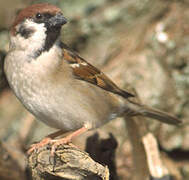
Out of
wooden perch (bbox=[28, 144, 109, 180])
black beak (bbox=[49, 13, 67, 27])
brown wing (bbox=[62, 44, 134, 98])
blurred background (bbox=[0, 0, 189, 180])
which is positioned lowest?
blurred background (bbox=[0, 0, 189, 180])

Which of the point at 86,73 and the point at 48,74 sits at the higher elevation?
the point at 48,74

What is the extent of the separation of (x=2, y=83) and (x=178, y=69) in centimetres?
236

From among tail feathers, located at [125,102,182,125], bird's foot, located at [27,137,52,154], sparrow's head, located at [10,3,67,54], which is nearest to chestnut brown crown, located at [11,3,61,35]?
sparrow's head, located at [10,3,67,54]

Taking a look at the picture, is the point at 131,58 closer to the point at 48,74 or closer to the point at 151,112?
the point at 151,112

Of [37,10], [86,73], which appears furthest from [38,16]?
[86,73]

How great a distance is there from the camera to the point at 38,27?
11.0 ft

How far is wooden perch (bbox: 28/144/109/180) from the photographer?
9.86 ft

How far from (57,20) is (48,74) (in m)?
0.42

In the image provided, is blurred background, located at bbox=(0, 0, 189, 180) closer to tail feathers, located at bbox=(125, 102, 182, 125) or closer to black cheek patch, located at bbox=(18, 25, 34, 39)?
tail feathers, located at bbox=(125, 102, 182, 125)

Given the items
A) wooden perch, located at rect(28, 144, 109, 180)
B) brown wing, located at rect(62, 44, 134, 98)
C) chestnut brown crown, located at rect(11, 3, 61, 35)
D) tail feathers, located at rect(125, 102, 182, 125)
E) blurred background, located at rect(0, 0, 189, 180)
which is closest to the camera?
wooden perch, located at rect(28, 144, 109, 180)

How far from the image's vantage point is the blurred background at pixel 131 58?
17.0ft

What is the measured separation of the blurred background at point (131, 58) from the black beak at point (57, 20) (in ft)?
5.56

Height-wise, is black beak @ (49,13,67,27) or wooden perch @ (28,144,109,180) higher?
black beak @ (49,13,67,27)

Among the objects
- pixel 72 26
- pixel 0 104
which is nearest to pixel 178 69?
pixel 72 26
